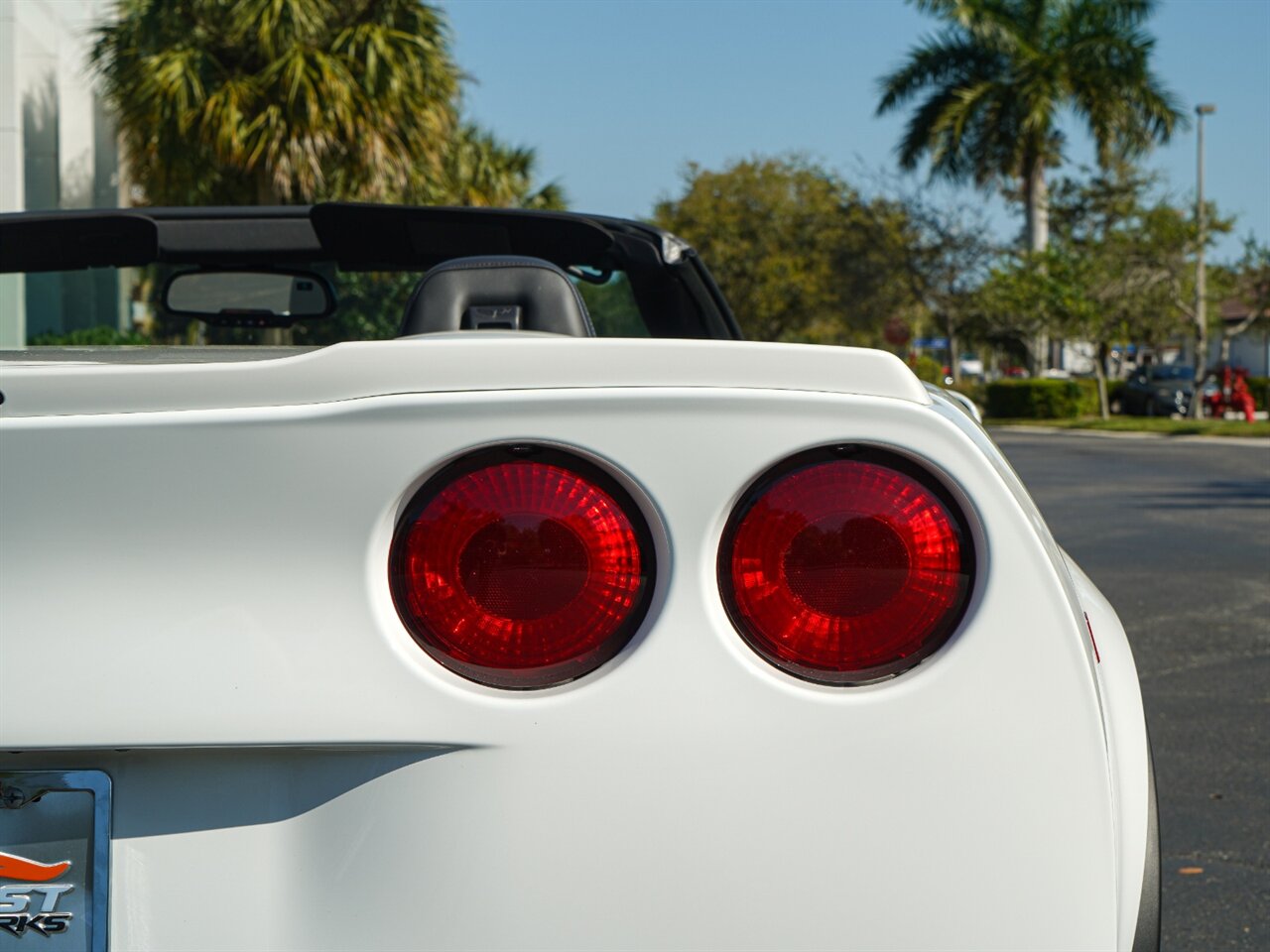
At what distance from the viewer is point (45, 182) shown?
63.4ft

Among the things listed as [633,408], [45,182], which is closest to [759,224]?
[45,182]

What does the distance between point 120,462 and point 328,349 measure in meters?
0.19

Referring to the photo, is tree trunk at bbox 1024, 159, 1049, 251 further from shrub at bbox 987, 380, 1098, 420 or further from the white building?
the white building

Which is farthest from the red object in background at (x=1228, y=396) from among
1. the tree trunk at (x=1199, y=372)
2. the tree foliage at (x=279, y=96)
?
the tree foliage at (x=279, y=96)

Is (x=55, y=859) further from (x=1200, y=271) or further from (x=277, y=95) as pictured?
(x=1200, y=271)

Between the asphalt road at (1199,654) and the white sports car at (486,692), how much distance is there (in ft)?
6.65

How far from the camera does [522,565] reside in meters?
1.25

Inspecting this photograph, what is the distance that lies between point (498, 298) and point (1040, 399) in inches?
1346

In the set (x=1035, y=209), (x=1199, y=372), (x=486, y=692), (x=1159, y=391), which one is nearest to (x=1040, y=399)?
(x=1159, y=391)

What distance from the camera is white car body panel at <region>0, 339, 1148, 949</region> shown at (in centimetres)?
119

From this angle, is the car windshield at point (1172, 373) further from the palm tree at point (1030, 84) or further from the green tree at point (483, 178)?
the green tree at point (483, 178)

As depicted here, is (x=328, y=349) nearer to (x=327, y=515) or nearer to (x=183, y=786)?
(x=327, y=515)

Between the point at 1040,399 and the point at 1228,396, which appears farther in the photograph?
the point at 1040,399

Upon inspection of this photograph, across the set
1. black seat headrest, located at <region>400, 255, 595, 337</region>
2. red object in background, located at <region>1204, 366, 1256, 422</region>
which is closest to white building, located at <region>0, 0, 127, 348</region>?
black seat headrest, located at <region>400, 255, 595, 337</region>
